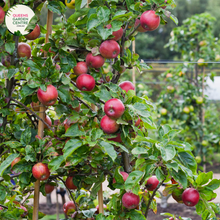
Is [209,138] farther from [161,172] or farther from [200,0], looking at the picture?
[200,0]

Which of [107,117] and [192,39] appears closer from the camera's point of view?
[107,117]

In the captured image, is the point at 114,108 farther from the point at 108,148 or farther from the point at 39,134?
the point at 39,134

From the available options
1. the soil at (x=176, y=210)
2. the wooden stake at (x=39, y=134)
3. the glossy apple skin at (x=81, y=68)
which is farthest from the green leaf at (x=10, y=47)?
the soil at (x=176, y=210)

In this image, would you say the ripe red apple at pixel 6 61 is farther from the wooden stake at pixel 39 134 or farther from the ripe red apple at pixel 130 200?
the ripe red apple at pixel 130 200

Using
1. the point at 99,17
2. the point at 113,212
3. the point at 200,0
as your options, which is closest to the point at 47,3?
the point at 99,17

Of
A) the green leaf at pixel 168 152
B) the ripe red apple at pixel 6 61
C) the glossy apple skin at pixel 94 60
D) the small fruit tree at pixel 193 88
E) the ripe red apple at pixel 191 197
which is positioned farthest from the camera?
the small fruit tree at pixel 193 88

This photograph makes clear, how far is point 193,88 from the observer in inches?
138

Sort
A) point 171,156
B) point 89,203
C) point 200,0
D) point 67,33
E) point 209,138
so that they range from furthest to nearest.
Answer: point 200,0, point 209,138, point 89,203, point 67,33, point 171,156

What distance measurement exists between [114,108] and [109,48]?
8.3 inches

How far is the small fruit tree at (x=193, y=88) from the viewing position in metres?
3.46

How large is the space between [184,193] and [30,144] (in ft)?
1.74

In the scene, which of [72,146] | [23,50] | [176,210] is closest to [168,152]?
[72,146]

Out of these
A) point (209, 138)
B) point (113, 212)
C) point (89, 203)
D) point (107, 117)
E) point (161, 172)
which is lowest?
point (209, 138)

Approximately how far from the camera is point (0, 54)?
3.34 feet
